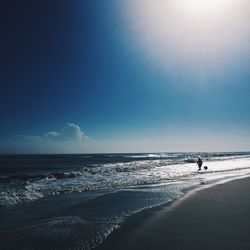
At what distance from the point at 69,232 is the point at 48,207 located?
435 cm

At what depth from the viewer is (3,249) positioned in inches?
270

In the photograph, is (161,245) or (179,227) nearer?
(161,245)

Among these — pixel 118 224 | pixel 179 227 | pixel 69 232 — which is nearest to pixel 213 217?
pixel 179 227

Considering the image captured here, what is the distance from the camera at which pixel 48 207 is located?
478 inches

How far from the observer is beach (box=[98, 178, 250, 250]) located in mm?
6914

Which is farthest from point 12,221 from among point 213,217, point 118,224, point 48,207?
point 213,217

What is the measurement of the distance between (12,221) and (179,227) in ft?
18.1

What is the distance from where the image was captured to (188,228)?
826 centimetres

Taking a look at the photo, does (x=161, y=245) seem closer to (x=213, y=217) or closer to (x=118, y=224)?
(x=118, y=224)

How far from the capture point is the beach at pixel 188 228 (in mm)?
6914

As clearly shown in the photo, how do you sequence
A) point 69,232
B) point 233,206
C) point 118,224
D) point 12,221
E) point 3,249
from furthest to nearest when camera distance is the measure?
point 233,206, point 12,221, point 118,224, point 69,232, point 3,249

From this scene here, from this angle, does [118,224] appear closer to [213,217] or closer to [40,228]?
[40,228]

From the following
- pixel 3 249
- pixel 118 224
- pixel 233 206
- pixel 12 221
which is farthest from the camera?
pixel 233 206

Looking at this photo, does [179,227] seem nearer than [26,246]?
No
